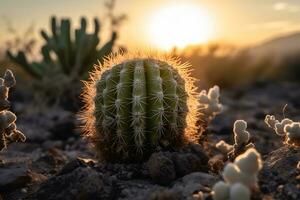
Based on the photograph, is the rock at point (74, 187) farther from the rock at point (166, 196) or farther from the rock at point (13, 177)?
the rock at point (166, 196)

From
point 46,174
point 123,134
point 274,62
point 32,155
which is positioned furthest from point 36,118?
point 274,62

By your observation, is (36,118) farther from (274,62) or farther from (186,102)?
(274,62)

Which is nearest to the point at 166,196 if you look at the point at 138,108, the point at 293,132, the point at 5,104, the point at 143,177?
the point at 143,177

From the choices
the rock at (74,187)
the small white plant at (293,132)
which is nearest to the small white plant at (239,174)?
the rock at (74,187)

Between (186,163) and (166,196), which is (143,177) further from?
(166,196)

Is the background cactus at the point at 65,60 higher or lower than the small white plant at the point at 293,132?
higher
